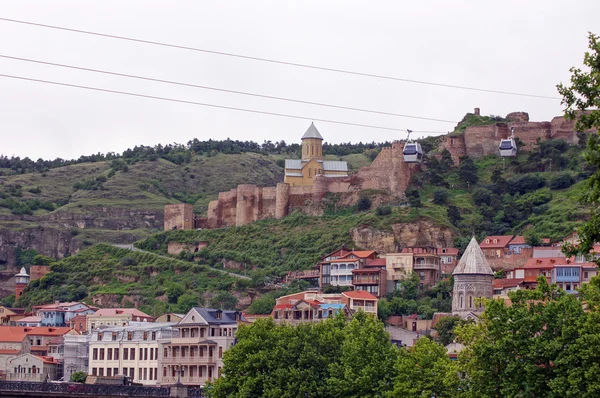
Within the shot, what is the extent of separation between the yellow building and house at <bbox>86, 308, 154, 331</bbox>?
40.2 meters

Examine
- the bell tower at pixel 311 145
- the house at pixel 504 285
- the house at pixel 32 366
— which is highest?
the bell tower at pixel 311 145

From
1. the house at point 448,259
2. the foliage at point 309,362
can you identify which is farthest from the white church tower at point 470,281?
the foliage at point 309,362

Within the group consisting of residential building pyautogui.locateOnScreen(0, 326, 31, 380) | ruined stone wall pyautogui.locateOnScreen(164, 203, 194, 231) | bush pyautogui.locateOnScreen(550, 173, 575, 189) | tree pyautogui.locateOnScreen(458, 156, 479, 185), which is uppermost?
tree pyautogui.locateOnScreen(458, 156, 479, 185)

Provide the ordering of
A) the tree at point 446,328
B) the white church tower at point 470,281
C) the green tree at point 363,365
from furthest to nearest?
the white church tower at point 470,281, the tree at point 446,328, the green tree at point 363,365

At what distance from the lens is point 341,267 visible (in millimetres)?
130250

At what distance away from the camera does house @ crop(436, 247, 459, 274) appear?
12938 cm

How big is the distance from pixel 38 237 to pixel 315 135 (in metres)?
43.7

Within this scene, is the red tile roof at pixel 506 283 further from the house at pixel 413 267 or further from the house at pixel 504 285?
the house at pixel 413 267

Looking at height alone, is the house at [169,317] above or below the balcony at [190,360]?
above

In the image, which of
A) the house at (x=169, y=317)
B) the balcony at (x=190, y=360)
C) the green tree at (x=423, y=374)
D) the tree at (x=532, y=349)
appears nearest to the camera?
the tree at (x=532, y=349)

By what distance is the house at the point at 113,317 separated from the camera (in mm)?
119125

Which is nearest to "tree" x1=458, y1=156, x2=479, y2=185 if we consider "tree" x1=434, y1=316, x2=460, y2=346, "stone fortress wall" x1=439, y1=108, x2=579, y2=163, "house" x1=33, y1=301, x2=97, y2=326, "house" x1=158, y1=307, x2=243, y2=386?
"stone fortress wall" x1=439, y1=108, x2=579, y2=163

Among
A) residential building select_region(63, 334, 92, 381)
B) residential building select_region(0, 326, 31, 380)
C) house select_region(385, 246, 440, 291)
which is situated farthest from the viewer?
house select_region(385, 246, 440, 291)

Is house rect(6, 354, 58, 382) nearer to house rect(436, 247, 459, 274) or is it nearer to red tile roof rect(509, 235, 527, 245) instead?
house rect(436, 247, 459, 274)
